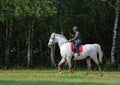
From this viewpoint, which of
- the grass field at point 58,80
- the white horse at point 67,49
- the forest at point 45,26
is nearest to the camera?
the grass field at point 58,80

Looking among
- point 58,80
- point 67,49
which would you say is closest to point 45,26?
point 67,49

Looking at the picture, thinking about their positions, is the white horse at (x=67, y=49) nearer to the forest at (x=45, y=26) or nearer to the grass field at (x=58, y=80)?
the grass field at (x=58, y=80)

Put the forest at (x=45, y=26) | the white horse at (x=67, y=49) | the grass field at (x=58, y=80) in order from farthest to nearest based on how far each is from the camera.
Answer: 1. the forest at (x=45, y=26)
2. the white horse at (x=67, y=49)
3. the grass field at (x=58, y=80)

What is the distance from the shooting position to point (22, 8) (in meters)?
34.1

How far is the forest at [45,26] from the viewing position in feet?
113

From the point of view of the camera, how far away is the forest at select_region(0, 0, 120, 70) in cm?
3447

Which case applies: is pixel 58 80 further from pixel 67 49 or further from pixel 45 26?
pixel 45 26

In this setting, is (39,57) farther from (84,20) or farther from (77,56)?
(77,56)

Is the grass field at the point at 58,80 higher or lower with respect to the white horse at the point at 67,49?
lower

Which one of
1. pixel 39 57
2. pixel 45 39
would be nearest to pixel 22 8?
pixel 45 39

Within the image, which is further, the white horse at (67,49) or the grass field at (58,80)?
the white horse at (67,49)

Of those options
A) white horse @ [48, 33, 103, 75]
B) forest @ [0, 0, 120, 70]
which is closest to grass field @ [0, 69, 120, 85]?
white horse @ [48, 33, 103, 75]

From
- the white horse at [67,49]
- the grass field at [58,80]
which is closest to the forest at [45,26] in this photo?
the white horse at [67,49]

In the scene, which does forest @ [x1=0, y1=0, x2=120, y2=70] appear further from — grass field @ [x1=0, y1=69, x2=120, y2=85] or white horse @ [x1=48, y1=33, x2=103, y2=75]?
grass field @ [x1=0, y1=69, x2=120, y2=85]
